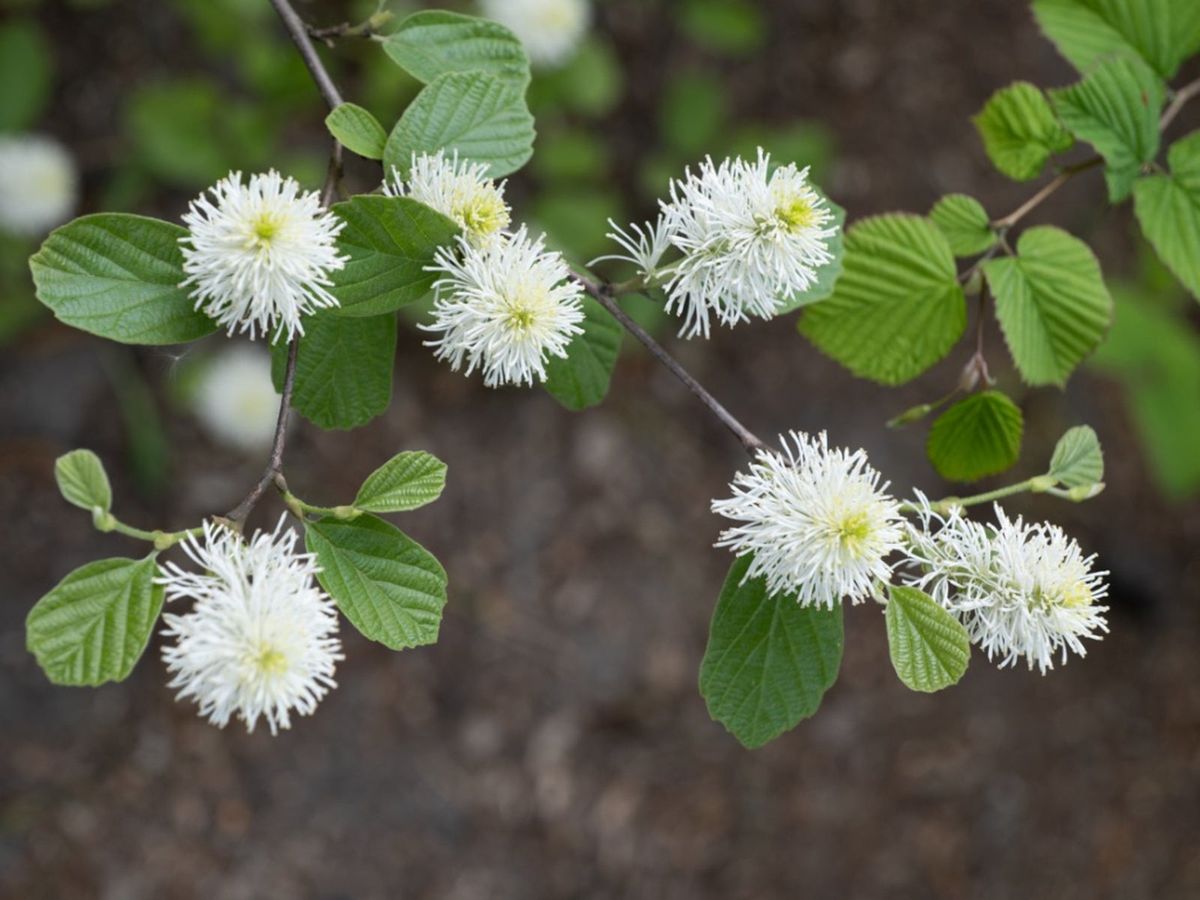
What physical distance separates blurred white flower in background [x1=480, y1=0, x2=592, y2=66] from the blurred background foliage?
157 millimetres

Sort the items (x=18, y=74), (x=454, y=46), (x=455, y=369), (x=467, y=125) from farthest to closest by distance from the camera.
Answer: (x=18, y=74) < (x=454, y=46) < (x=467, y=125) < (x=455, y=369)

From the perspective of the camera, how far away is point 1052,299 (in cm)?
112

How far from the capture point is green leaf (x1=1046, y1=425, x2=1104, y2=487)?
3.00 ft

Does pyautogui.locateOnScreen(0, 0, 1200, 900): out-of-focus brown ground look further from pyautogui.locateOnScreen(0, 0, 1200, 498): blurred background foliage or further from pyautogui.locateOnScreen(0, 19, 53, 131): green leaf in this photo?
pyautogui.locateOnScreen(0, 19, 53, 131): green leaf

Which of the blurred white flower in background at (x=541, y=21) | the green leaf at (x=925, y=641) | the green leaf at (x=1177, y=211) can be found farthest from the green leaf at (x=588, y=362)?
the blurred white flower in background at (x=541, y=21)

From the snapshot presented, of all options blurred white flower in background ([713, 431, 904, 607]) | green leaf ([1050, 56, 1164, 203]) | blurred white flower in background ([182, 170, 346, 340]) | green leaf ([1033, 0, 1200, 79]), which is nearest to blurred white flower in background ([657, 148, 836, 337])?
blurred white flower in background ([713, 431, 904, 607])

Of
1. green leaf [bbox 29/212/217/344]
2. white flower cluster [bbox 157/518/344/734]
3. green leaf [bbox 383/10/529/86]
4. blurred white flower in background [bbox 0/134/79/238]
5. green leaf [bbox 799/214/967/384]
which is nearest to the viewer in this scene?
white flower cluster [bbox 157/518/344/734]

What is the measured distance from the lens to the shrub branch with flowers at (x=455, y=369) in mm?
725

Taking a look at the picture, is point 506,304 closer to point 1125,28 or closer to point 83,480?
point 83,480

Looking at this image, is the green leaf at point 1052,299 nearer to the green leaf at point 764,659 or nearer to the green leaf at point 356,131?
the green leaf at point 764,659

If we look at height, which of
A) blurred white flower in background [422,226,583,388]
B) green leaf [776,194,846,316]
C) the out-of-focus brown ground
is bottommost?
the out-of-focus brown ground

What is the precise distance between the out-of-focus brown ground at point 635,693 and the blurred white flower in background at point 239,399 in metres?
0.21

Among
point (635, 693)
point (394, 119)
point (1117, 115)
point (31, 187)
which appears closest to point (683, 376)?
point (1117, 115)

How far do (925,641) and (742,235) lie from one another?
32 centimetres
